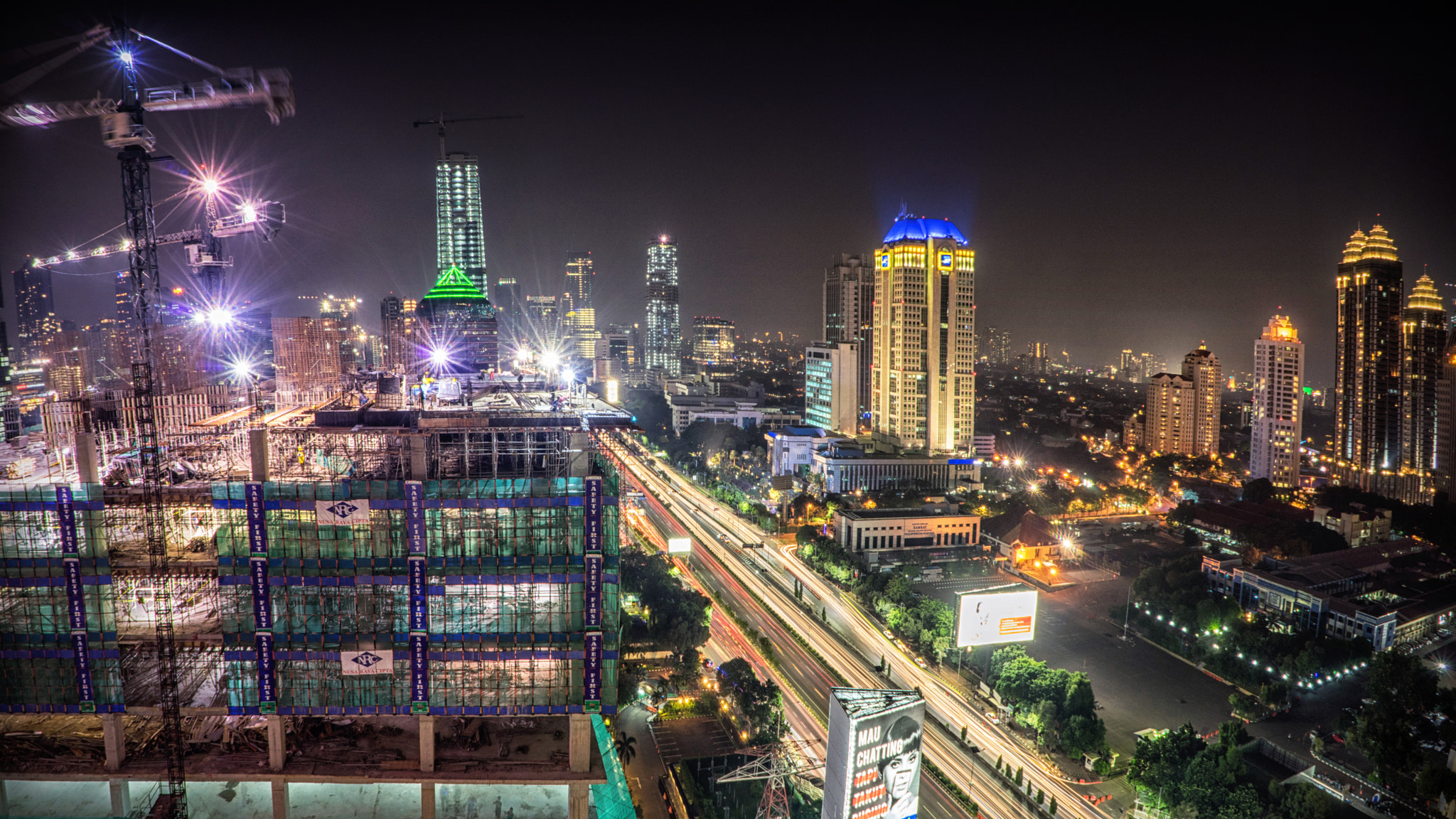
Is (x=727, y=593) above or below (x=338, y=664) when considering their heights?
below

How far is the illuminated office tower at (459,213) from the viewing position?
99.8 metres

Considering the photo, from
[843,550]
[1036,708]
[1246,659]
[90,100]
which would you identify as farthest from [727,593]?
[90,100]

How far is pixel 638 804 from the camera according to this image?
22.9m

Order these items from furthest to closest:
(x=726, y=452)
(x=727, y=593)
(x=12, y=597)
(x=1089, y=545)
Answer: (x=726, y=452)
(x=1089, y=545)
(x=727, y=593)
(x=12, y=597)

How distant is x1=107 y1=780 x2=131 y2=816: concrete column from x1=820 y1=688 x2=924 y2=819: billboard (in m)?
19.1

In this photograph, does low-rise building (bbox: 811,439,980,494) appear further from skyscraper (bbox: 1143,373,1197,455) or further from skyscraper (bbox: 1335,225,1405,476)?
skyscraper (bbox: 1335,225,1405,476)

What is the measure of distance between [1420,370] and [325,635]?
76061mm

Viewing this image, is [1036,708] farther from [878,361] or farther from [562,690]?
[878,361]

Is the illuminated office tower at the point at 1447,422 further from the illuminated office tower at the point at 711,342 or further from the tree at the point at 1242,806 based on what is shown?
the illuminated office tower at the point at 711,342

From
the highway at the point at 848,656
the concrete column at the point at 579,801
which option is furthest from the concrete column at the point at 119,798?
the highway at the point at 848,656

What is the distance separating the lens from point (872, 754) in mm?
17328

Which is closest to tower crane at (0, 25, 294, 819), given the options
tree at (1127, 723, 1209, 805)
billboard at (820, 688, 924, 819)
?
billboard at (820, 688, 924, 819)

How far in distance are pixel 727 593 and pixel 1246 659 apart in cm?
2419

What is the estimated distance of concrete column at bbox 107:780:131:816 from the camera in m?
20.4
